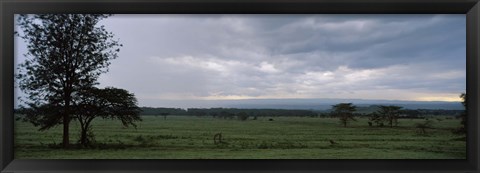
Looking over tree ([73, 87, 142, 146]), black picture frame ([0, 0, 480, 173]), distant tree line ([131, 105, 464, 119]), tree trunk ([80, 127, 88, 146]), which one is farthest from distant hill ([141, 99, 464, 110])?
tree trunk ([80, 127, 88, 146])

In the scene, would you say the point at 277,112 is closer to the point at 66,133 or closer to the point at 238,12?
the point at 238,12

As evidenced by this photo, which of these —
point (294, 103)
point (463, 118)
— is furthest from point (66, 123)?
point (463, 118)

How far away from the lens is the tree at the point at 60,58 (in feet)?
8.56

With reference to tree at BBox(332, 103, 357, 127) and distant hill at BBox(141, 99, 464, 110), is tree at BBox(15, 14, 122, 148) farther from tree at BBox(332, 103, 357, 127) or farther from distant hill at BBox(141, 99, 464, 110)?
tree at BBox(332, 103, 357, 127)

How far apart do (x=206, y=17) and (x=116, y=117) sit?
862 millimetres

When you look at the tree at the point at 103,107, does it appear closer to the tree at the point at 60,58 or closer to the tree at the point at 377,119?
the tree at the point at 60,58

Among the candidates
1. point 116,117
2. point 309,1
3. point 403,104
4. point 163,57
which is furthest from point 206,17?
point 403,104

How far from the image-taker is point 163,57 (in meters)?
2.70

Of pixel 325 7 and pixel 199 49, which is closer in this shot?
pixel 325 7

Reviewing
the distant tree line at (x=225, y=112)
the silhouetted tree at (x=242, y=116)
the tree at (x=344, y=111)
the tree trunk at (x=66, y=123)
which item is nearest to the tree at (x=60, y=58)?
the tree trunk at (x=66, y=123)

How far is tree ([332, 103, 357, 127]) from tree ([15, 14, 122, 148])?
145 cm

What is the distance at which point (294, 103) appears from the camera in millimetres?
2713

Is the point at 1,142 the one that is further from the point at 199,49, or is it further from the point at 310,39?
the point at 310,39

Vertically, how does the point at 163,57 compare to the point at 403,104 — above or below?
above
